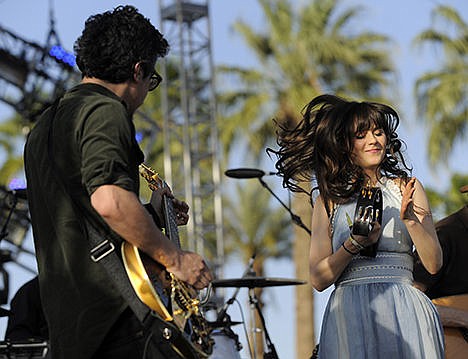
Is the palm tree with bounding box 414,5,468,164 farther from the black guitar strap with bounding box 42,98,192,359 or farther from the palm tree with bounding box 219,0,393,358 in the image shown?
the black guitar strap with bounding box 42,98,192,359

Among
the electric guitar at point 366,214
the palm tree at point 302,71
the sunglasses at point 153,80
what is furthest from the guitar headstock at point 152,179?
the palm tree at point 302,71

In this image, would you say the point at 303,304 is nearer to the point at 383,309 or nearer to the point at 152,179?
the point at 383,309

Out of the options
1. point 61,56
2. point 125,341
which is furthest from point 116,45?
point 61,56

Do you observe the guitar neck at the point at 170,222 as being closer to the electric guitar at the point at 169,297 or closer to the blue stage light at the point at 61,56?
the electric guitar at the point at 169,297

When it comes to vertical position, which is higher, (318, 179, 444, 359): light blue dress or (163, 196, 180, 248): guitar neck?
(163, 196, 180, 248): guitar neck

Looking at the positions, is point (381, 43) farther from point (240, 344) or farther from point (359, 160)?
point (359, 160)

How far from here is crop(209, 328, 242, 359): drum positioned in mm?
7668

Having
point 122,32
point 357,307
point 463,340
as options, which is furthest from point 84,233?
point 463,340

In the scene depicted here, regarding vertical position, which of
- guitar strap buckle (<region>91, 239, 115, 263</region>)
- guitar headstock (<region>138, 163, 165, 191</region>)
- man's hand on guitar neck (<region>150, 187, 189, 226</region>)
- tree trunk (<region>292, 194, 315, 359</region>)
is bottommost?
tree trunk (<region>292, 194, 315, 359</region>)

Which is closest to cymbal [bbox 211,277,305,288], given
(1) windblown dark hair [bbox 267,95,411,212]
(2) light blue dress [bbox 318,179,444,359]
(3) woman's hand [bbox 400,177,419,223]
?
(1) windblown dark hair [bbox 267,95,411,212]

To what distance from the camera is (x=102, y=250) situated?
350 centimetres

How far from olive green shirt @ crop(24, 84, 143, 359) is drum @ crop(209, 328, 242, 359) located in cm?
411

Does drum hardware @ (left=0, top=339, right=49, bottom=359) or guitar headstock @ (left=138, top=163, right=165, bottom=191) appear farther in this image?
drum hardware @ (left=0, top=339, right=49, bottom=359)

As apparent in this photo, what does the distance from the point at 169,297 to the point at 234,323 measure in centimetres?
442
